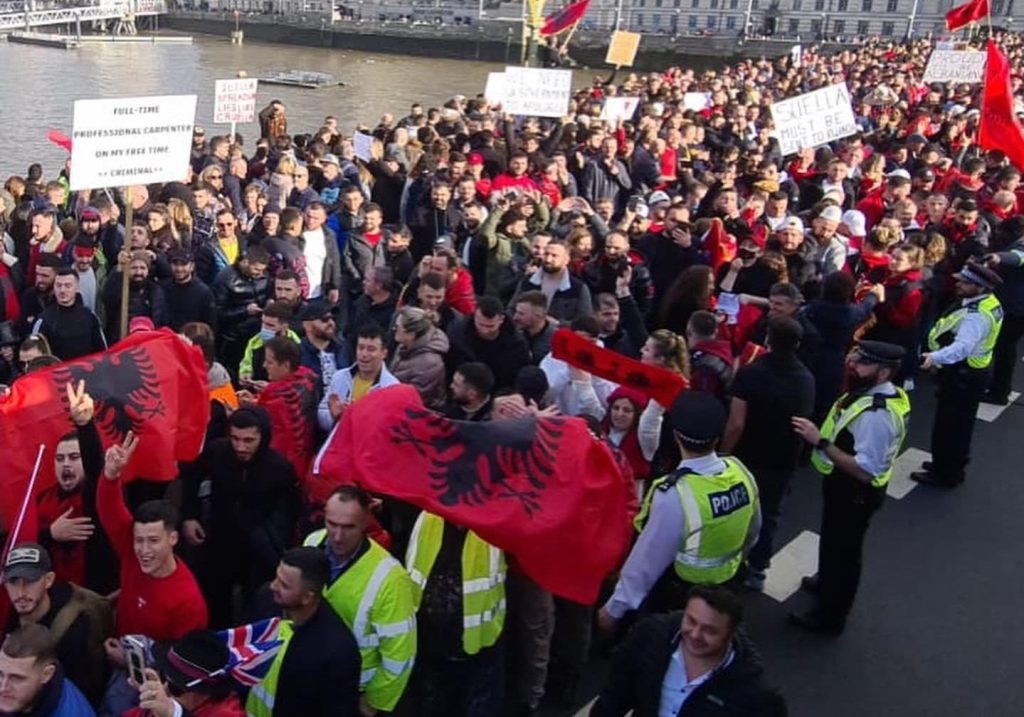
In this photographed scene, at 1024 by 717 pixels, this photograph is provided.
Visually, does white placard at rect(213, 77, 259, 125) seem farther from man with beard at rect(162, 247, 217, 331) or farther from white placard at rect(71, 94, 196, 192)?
white placard at rect(71, 94, 196, 192)

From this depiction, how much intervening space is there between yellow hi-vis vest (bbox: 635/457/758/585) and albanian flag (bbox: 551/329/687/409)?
1.92 ft

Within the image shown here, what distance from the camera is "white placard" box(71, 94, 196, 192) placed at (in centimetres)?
539

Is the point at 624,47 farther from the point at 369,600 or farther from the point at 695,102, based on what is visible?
the point at 369,600

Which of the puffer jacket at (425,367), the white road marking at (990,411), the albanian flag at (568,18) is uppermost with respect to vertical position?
the albanian flag at (568,18)

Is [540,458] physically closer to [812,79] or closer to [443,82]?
[812,79]

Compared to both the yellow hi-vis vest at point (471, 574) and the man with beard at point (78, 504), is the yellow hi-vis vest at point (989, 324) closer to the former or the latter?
the yellow hi-vis vest at point (471, 574)

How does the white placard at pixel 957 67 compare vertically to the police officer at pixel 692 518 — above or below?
above

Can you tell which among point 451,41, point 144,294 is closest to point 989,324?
point 144,294

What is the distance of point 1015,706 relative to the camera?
4402 mm

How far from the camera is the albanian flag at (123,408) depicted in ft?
12.6

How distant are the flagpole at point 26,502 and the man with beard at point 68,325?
2.04 metres

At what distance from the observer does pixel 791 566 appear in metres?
5.40

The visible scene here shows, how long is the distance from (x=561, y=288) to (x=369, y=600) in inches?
136

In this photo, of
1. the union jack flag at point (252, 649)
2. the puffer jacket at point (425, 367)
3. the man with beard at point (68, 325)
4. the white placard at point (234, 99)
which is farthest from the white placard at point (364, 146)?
the union jack flag at point (252, 649)
